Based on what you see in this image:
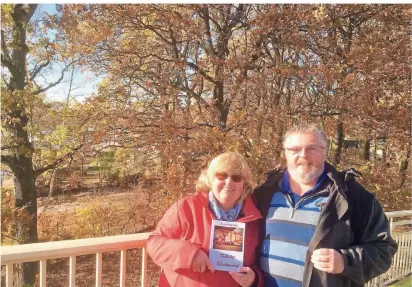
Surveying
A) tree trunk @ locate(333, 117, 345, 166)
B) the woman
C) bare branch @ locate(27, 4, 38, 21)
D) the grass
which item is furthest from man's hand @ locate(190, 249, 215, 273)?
bare branch @ locate(27, 4, 38, 21)

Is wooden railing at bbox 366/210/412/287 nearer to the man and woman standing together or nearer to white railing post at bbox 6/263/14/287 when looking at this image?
the man and woman standing together

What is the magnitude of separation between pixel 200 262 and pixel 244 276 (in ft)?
0.89

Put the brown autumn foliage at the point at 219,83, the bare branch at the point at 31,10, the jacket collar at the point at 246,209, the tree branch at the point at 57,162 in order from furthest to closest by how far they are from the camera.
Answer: the tree branch at the point at 57,162, the bare branch at the point at 31,10, the brown autumn foliage at the point at 219,83, the jacket collar at the point at 246,209

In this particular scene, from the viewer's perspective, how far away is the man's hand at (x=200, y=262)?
209 cm

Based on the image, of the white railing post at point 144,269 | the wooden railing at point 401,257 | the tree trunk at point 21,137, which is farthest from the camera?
the tree trunk at point 21,137

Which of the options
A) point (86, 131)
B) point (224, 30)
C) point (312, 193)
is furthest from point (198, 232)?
point (86, 131)

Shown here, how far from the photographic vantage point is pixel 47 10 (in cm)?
882

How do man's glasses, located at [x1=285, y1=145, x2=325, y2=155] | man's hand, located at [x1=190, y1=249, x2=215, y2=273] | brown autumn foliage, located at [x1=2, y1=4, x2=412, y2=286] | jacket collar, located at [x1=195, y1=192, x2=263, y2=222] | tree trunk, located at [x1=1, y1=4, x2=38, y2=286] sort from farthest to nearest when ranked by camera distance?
tree trunk, located at [x1=1, y1=4, x2=38, y2=286] → brown autumn foliage, located at [x1=2, y1=4, x2=412, y2=286] → man's glasses, located at [x1=285, y1=145, x2=325, y2=155] → jacket collar, located at [x1=195, y1=192, x2=263, y2=222] → man's hand, located at [x1=190, y1=249, x2=215, y2=273]

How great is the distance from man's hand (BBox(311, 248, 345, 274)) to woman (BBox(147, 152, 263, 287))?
396mm

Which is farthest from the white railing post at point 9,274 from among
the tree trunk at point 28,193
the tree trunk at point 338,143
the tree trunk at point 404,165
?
the tree trunk at point 404,165

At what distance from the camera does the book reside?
7.07 feet

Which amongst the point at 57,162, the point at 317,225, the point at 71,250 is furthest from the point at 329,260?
the point at 57,162

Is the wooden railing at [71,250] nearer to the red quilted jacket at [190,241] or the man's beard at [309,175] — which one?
the red quilted jacket at [190,241]

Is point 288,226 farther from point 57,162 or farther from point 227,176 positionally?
point 57,162
